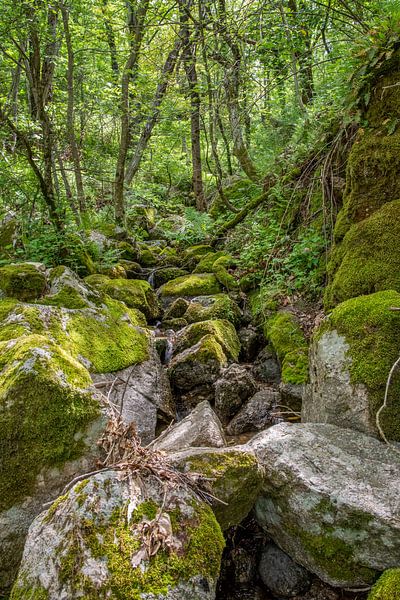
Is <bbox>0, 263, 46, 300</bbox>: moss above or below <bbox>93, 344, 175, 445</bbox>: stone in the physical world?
above

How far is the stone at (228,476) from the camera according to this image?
101 inches

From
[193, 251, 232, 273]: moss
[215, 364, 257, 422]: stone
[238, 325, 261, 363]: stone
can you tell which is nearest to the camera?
[215, 364, 257, 422]: stone

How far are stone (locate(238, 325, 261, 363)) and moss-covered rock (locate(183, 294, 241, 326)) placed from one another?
0.45 metres

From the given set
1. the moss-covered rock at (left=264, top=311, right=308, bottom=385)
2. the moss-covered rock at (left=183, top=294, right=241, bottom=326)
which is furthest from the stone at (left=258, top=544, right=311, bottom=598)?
the moss-covered rock at (left=183, top=294, right=241, bottom=326)

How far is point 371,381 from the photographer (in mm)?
3211

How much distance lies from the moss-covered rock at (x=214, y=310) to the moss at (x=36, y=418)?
13.2ft

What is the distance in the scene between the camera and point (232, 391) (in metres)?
4.92

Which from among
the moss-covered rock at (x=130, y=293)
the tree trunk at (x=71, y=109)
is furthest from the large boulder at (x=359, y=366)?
the tree trunk at (x=71, y=109)

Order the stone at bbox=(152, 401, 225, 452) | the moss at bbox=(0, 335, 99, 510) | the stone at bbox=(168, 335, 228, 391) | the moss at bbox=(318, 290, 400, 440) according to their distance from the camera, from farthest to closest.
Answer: the stone at bbox=(168, 335, 228, 391), the stone at bbox=(152, 401, 225, 452), the moss at bbox=(318, 290, 400, 440), the moss at bbox=(0, 335, 99, 510)

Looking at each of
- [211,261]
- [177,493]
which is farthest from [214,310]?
[177,493]

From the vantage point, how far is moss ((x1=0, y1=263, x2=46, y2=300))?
5297 millimetres

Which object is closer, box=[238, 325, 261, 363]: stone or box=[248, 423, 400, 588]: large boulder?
box=[248, 423, 400, 588]: large boulder

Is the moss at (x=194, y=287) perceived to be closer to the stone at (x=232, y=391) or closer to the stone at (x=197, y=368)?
the stone at (x=197, y=368)

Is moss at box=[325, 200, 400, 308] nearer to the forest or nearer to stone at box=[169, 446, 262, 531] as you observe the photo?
the forest
